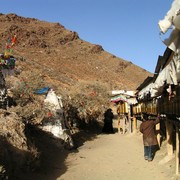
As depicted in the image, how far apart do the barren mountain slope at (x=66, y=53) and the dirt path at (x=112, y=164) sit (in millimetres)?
52508

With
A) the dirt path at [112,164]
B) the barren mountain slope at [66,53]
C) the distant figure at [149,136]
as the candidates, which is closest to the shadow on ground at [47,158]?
the dirt path at [112,164]

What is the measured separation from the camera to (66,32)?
91625 millimetres

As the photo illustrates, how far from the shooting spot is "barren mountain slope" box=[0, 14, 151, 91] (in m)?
70.1

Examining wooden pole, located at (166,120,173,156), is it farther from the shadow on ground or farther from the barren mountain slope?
the barren mountain slope

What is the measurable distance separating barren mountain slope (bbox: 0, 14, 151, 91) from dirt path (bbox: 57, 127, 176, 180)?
172 ft

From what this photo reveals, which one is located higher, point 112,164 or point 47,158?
point 47,158

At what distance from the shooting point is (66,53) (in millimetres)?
80750

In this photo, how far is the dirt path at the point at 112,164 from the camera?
8.85 m

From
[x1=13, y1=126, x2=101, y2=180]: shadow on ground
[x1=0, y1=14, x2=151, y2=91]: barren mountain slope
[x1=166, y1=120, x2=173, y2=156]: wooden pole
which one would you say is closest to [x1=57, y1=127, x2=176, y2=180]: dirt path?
[x1=13, y1=126, x2=101, y2=180]: shadow on ground

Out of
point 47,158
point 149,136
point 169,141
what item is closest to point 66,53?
point 47,158

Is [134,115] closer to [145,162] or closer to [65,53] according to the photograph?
[145,162]

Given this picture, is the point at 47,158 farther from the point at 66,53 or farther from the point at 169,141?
the point at 66,53

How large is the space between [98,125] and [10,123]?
45.2 ft

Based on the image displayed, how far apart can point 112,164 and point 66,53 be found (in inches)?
2810
